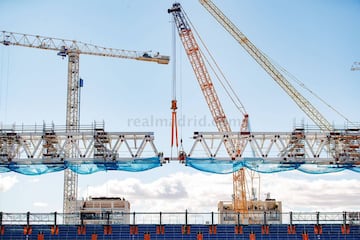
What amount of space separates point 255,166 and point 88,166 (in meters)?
15.5

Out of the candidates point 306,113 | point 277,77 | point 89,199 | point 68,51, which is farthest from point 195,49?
point 89,199

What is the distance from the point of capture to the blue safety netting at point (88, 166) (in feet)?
174

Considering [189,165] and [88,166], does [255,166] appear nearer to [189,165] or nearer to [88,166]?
[189,165]

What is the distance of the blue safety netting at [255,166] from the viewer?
53.6 m

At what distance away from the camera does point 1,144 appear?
176ft

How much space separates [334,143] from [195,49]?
3772 cm

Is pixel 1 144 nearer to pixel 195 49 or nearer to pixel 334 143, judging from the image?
pixel 334 143

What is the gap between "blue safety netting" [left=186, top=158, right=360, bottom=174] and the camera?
176 ft

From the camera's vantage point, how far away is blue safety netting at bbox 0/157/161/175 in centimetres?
5303

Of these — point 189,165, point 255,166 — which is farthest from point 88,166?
point 255,166

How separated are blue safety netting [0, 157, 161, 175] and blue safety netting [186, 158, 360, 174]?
3.94 meters

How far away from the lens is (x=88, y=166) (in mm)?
53812

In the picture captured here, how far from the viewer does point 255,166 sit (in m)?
54.2

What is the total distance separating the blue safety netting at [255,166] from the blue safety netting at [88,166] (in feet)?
12.9
